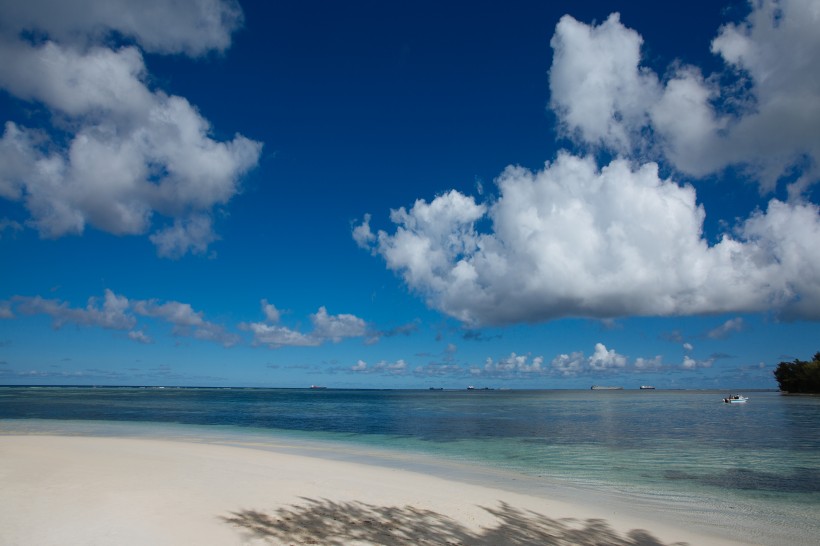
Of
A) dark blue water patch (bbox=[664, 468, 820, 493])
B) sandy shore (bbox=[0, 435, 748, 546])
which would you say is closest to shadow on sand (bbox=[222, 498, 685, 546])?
sandy shore (bbox=[0, 435, 748, 546])

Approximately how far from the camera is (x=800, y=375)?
153m

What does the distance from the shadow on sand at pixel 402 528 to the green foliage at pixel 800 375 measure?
17672 centimetres

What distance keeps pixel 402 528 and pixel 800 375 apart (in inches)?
7566

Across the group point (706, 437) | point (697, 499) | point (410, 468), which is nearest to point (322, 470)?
point (410, 468)

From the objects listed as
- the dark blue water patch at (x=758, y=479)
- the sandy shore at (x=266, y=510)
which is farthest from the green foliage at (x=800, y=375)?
the sandy shore at (x=266, y=510)

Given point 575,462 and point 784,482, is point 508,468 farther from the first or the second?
point 784,482

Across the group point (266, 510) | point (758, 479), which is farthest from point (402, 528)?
point (758, 479)

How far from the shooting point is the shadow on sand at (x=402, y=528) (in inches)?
400

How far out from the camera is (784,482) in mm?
20391

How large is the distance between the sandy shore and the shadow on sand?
1.2 inches

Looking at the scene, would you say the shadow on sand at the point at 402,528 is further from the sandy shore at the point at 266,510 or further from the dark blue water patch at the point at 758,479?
the dark blue water patch at the point at 758,479

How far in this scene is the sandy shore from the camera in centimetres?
984

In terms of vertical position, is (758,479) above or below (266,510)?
below

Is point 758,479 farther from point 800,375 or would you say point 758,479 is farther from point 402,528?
point 800,375
